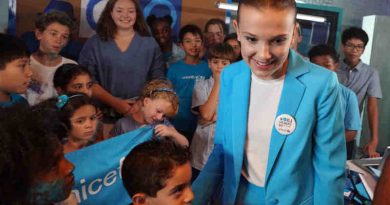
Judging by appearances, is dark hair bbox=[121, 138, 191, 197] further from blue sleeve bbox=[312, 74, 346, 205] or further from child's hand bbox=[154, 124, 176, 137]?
child's hand bbox=[154, 124, 176, 137]

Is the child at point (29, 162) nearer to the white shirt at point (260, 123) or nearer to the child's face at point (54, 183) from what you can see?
the child's face at point (54, 183)

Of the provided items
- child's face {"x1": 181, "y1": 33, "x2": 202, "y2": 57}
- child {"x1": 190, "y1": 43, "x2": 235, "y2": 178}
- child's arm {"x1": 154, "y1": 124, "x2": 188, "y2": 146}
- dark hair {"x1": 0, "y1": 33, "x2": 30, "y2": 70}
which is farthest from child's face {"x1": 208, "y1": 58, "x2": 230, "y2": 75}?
dark hair {"x1": 0, "y1": 33, "x2": 30, "y2": 70}

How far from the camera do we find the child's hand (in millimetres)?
2562

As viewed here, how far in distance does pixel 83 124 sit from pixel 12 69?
51 cm

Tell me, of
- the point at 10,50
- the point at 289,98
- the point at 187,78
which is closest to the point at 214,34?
the point at 187,78

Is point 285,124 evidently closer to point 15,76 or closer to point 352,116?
point 15,76

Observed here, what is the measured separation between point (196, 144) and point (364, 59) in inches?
155

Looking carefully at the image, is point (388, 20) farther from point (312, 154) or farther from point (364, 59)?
point (312, 154)

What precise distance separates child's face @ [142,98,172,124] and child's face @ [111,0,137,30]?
2.56ft

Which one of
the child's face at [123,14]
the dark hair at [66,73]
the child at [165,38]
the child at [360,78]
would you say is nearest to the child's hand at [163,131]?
the dark hair at [66,73]

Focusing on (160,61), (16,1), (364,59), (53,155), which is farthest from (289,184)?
(364,59)

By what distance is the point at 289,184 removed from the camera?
1665 mm

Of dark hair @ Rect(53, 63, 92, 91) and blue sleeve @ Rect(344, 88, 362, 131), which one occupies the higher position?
dark hair @ Rect(53, 63, 92, 91)

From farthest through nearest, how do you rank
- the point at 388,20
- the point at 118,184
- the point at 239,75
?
the point at 388,20
the point at 118,184
the point at 239,75
